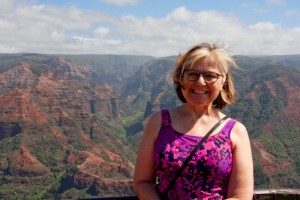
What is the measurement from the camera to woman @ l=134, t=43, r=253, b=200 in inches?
120

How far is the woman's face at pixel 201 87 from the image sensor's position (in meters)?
3.19

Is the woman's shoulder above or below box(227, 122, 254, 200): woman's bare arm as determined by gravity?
above

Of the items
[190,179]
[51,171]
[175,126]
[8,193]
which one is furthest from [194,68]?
[51,171]

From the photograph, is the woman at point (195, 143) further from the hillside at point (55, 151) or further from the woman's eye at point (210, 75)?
the hillside at point (55, 151)

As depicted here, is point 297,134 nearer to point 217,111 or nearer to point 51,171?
point 51,171

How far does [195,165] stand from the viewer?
3.01 meters

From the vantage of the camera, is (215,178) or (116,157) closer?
(215,178)

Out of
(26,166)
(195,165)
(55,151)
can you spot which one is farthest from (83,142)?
(195,165)

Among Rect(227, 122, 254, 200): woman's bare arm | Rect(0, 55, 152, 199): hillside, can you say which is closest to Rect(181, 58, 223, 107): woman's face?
Rect(227, 122, 254, 200): woman's bare arm

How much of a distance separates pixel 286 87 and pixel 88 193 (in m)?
89.2

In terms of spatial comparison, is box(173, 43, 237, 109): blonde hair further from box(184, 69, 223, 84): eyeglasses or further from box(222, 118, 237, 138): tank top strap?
box(222, 118, 237, 138): tank top strap

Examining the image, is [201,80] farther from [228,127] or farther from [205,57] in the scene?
[228,127]

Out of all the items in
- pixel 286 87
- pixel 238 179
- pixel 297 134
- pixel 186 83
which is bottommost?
pixel 297 134

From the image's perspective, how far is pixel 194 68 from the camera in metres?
3.19
